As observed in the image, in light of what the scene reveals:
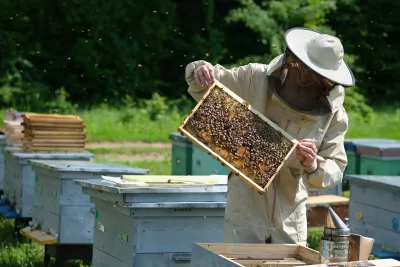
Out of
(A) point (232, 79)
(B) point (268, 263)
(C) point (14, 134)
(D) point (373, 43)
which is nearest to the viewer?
(B) point (268, 263)

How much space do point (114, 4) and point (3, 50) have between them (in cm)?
310

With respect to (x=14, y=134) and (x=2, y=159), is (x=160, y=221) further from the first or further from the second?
(x=2, y=159)

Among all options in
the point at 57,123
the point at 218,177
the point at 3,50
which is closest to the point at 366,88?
the point at 3,50

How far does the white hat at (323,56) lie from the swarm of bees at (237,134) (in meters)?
0.36

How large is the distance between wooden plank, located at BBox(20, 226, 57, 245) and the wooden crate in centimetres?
320

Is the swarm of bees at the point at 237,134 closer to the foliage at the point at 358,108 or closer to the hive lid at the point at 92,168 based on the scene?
the hive lid at the point at 92,168

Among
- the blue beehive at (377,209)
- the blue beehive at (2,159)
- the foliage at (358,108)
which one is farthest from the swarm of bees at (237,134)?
the foliage at (358,108)

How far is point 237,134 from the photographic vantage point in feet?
12.7

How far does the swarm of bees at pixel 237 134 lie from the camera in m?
3.75

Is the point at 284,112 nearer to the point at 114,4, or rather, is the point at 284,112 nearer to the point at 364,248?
the point at 364,248

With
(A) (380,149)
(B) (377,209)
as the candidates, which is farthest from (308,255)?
(A) (380,149)

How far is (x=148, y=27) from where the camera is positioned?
2122cm

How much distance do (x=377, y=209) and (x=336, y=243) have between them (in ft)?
9.69

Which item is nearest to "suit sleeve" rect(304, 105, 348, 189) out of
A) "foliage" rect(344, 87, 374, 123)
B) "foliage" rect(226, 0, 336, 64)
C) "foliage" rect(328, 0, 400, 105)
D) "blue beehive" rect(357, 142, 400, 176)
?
"blue beehive" rect(357, 142, 400, 176)
